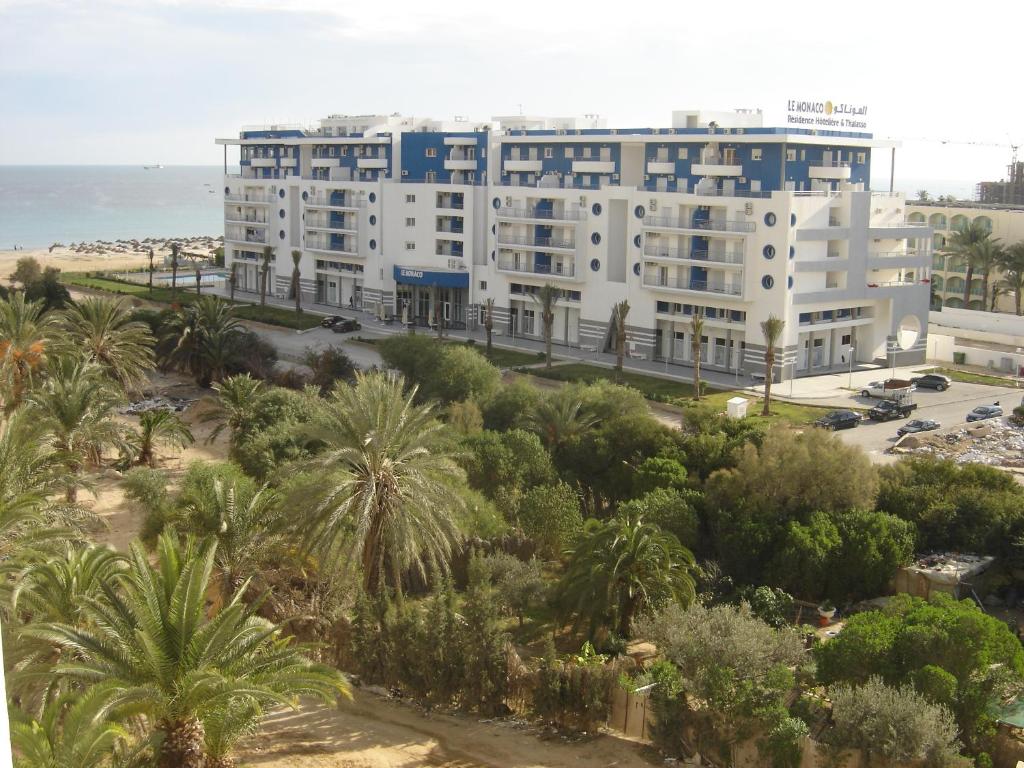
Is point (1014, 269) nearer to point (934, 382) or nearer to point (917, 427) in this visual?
point (934, 382)

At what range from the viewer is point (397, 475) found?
24.9m

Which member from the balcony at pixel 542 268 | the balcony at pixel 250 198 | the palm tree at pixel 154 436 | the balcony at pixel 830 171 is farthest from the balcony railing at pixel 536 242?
the palm tree at pixel 154 436

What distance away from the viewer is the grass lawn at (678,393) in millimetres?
48531

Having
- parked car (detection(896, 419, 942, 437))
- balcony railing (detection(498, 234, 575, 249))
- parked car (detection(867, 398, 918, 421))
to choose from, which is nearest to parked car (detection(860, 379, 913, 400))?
parked car (detection(867, 398, 918, 421))

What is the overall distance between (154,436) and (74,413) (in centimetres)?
637

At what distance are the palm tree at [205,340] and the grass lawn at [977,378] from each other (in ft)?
118

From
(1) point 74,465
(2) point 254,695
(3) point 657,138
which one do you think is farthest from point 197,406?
(2) point 254,695

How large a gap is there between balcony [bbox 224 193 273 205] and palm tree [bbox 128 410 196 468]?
157ft

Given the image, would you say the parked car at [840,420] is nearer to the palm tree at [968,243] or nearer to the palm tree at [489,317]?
the palm tree at [489,317]

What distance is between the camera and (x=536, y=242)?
6719 centimetres

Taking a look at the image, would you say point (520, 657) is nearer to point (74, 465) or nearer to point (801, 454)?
point (801, 454)

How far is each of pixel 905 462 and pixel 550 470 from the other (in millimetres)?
10654

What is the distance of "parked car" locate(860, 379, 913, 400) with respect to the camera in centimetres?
4984

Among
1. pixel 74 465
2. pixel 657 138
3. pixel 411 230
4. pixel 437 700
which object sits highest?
pixel 657 138
